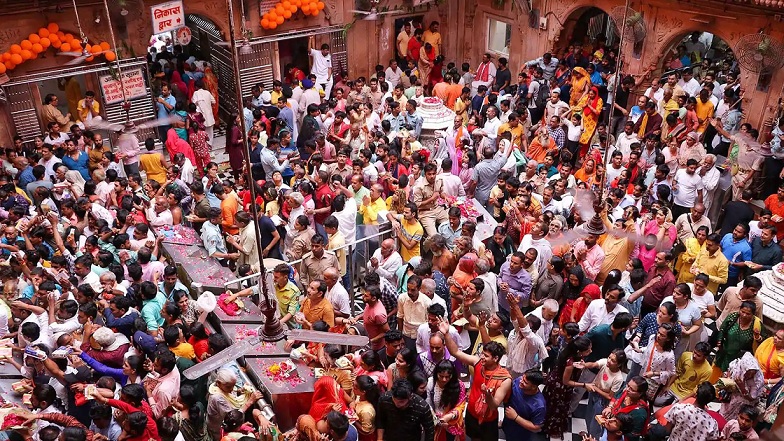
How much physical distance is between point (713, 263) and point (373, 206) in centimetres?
401

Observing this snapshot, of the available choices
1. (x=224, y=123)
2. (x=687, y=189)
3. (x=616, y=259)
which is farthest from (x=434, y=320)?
(x=224, y=123)

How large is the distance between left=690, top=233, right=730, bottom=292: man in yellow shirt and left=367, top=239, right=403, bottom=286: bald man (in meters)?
3.36

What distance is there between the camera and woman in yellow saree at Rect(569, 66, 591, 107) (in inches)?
505

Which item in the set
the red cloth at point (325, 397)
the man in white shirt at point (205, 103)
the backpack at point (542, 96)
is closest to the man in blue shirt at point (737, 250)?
the red cloth at point (325, 397)

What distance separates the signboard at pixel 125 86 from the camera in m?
12.7

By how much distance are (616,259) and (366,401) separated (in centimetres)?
360

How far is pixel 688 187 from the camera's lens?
949 centimetres

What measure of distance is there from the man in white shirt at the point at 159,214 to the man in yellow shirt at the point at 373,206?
7.88 feet

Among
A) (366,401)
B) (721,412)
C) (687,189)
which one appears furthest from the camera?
(687,189)

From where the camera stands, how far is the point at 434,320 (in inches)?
250

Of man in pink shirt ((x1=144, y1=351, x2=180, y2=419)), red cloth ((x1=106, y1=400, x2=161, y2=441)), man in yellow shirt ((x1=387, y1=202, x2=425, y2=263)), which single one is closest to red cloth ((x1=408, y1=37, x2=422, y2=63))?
man in yellow shirt ((x1=387, y1=202, x2=425, y2=263))

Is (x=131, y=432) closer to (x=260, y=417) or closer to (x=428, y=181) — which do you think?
(x=260, y=417)

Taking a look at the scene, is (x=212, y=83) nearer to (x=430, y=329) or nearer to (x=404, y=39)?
(x=404, y=39)

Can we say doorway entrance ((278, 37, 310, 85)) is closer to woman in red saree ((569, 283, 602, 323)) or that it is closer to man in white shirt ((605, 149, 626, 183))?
man in white shirt ((605, 149, 626, 183))
